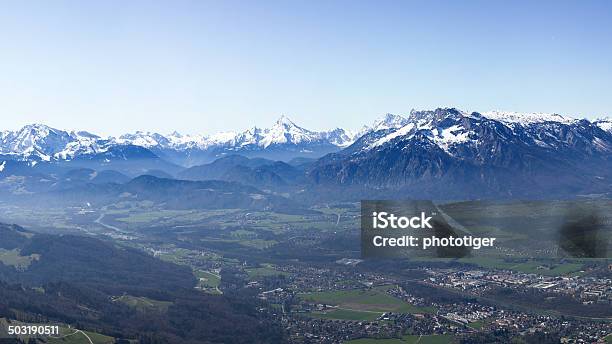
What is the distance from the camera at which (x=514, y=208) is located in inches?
3829

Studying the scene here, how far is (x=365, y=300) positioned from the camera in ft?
352

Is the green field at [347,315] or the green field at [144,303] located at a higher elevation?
the green field at [144,303]

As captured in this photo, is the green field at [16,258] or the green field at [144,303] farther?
the green field at [16,258]

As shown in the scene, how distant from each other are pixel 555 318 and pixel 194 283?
61759 millimetres

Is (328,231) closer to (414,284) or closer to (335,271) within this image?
(335,271)

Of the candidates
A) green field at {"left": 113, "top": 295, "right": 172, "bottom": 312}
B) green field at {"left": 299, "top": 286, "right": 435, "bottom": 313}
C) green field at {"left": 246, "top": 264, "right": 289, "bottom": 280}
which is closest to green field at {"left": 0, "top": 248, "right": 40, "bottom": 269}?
green field at {"left": 113, "top": 295, "right": 172, "bottom": 312}

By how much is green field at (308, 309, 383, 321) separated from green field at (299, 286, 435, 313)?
2031mm

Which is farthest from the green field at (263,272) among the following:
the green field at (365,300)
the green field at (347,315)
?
the green field at (347,315)

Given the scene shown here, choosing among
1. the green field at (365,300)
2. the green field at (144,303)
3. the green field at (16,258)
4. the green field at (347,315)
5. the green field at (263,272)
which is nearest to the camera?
the green field at (347,315)

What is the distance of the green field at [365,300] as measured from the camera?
100562mm

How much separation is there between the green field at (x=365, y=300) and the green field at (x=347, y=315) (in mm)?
2031

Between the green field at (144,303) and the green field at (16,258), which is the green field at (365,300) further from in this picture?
the green field at (16,258)

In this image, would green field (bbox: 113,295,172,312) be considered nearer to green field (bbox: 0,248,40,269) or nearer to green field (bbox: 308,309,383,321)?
green field (bbox: 308,309,383,321)

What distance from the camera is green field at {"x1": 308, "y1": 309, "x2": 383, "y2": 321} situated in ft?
314
